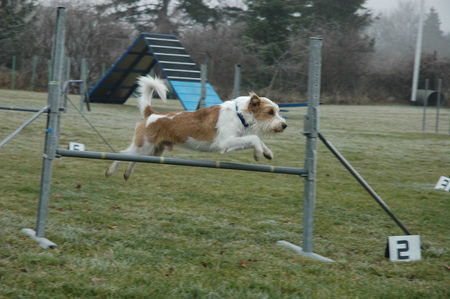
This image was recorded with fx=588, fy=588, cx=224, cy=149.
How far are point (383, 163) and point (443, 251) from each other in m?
5.86

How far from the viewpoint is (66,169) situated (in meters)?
7.78

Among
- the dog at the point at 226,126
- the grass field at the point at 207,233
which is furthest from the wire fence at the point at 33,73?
the dog at the point at 226,126

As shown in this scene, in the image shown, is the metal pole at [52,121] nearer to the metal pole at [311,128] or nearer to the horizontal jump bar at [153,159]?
the horizontal jump bar at [153,159]

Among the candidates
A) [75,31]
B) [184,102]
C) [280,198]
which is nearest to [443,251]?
[280,198]

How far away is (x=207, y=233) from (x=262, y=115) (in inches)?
48.6

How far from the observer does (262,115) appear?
17.9ft

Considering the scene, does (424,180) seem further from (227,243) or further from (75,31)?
(75,31)

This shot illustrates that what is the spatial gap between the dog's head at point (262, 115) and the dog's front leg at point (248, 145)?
237 mm

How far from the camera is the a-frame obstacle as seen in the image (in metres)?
17.7

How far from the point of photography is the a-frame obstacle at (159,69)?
17.7 metres

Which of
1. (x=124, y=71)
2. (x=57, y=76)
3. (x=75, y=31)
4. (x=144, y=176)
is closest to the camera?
(x=57, y=76)

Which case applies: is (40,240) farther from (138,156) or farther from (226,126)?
(226,126)

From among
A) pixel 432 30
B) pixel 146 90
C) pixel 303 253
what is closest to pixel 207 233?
pixel 303 253

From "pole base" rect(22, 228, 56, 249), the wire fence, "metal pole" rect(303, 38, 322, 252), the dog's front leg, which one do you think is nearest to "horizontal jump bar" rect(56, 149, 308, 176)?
"metal pole" rect(303, 38, 322, 252)
